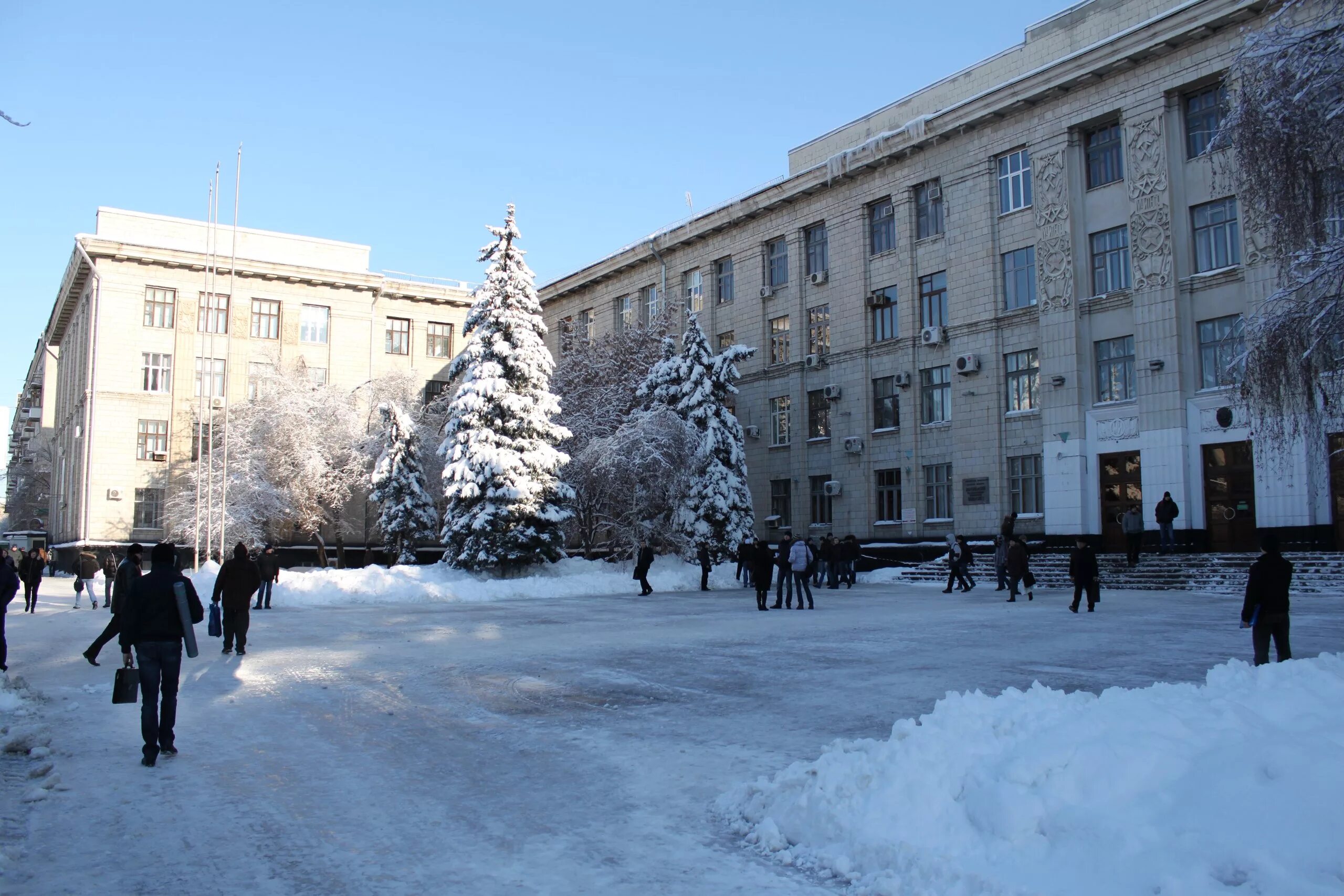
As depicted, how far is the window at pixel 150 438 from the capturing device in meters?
50.1

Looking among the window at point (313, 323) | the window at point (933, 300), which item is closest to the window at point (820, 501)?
the window at point (933, 300)

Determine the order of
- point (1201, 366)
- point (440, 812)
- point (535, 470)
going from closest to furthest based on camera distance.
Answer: point (440, 812), point (1201, 366), point (535, 470)

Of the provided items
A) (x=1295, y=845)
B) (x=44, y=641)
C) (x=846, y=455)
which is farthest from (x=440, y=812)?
(x=846, y=455)

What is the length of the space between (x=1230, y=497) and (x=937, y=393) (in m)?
11.0

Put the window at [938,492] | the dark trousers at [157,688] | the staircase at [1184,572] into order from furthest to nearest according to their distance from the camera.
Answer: the window at [938,492]
the staircase at [1184,572]
the dark trousers at [157,688]

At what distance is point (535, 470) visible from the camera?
106 ft

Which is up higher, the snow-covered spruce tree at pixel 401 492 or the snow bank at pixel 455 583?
the snow-covered spruce tree at pixel 401 492

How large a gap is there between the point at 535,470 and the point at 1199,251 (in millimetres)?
21085

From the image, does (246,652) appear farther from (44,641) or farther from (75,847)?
(75,847)

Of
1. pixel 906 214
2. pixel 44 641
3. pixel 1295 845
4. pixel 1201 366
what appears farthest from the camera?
pixel 906 214

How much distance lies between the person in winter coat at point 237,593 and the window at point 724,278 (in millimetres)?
33444

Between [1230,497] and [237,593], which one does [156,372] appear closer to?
[237,593]

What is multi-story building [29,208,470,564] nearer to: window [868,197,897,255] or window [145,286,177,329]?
window [145,286,177,329]

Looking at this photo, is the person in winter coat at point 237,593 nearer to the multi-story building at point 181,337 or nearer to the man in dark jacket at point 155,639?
the man in dark jacket at point 155,639
